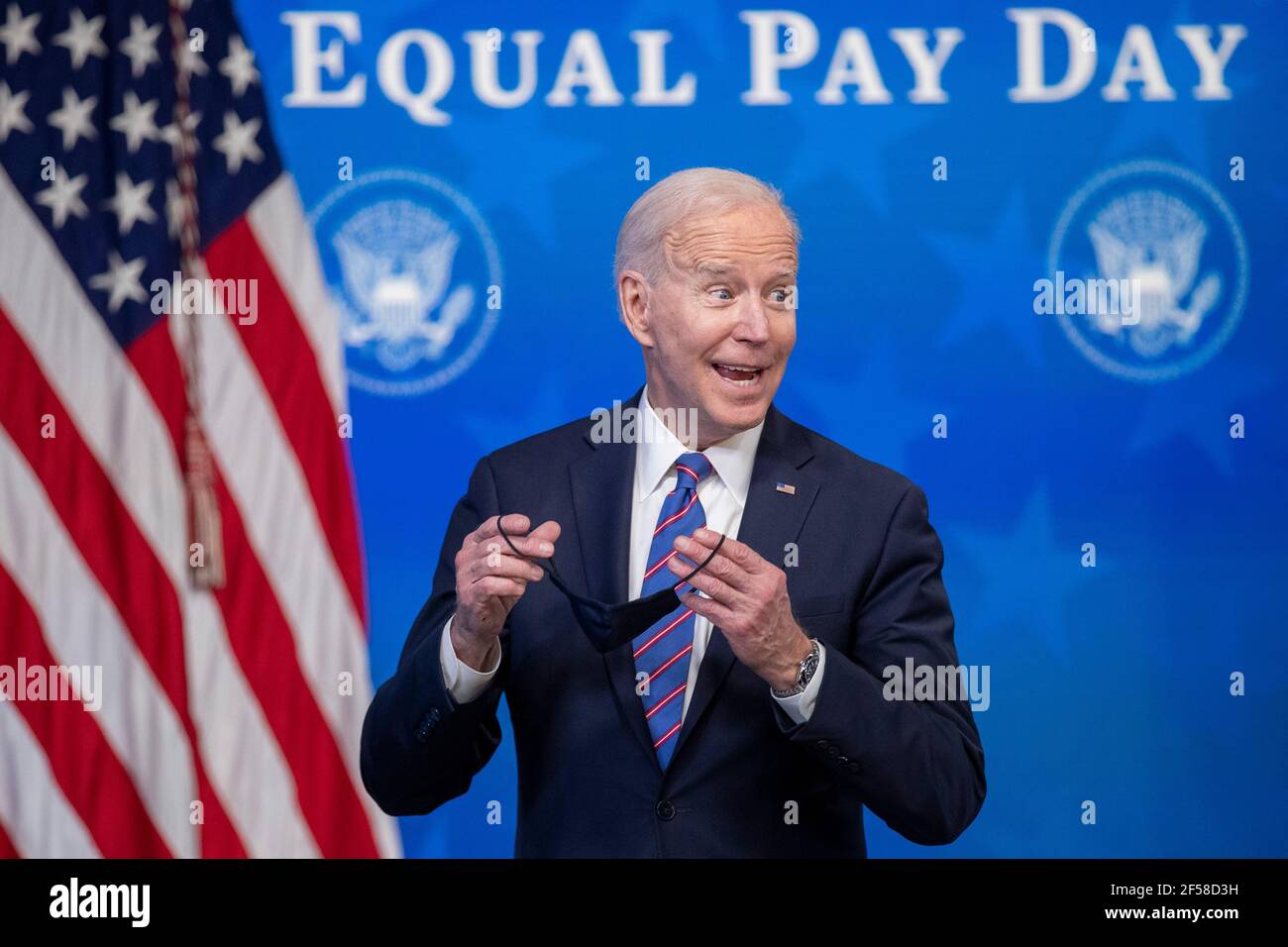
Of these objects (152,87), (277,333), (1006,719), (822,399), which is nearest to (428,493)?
(277,333)

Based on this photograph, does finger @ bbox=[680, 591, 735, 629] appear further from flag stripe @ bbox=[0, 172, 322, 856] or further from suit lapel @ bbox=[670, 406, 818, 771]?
flag stripe @ bbox=[0, 172, 322, 856]

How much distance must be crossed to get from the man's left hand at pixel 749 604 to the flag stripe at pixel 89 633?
77.9 inches

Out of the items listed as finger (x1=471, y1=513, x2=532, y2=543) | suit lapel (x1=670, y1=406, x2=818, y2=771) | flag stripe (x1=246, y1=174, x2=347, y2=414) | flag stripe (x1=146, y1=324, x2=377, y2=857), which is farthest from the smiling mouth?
flag stripe (x1=146, y1=324, x2=377, y2=857)

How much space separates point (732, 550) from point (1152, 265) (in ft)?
6.13

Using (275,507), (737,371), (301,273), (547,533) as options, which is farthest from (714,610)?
(301,273)

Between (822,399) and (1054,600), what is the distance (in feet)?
2.56

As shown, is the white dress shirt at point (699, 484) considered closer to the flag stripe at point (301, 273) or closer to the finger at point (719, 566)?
the finger at point (719, 566)

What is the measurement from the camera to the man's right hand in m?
2.40

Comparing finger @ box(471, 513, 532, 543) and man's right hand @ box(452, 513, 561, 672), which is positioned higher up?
finger @ box(471, 513, 532, 543)

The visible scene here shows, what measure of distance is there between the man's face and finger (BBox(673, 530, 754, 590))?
17.4 inches

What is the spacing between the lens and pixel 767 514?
106 inches

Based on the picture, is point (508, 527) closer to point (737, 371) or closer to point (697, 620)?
point (697, 620)

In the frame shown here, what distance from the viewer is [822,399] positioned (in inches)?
145
